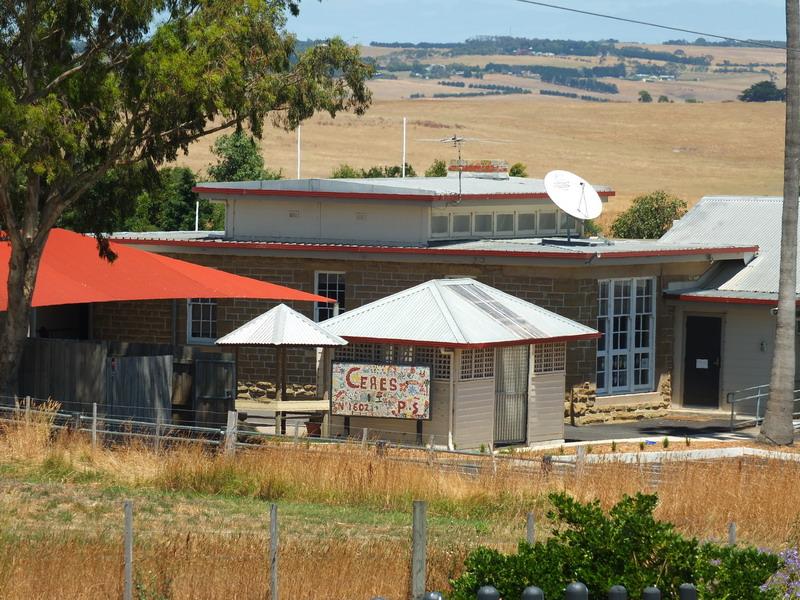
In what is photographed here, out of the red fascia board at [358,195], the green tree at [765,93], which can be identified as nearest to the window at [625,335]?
the red fascia board at [358,195]

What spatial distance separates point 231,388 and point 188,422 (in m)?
0.88

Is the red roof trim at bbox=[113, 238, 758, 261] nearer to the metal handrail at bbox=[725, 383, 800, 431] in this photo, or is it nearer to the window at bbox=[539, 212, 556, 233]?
the metal handrail at bbox=[725, 383, 800, 431]

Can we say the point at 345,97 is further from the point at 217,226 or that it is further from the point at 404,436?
the point at 217,226

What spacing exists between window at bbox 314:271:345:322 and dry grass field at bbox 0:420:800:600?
1259 centimetres

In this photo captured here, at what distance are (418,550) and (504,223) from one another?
23.9 metres

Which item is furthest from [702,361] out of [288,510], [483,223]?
[288,510]

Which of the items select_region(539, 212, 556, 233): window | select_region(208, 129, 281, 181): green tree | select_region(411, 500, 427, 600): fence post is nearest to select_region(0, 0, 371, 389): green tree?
select_region(539, 212, 556, 233): window

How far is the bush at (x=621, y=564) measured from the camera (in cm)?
1121

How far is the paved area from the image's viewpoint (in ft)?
98.1

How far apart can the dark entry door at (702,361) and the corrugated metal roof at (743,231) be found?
2.80 ft

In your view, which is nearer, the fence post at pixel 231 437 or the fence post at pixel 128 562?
the fence post at pixel 128 562

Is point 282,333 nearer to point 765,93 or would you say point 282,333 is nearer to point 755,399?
point 755,399

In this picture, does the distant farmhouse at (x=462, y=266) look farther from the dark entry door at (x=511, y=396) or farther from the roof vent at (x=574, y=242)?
the dark entry door at (x=511, y=396)

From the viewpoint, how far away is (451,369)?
26.8 m
